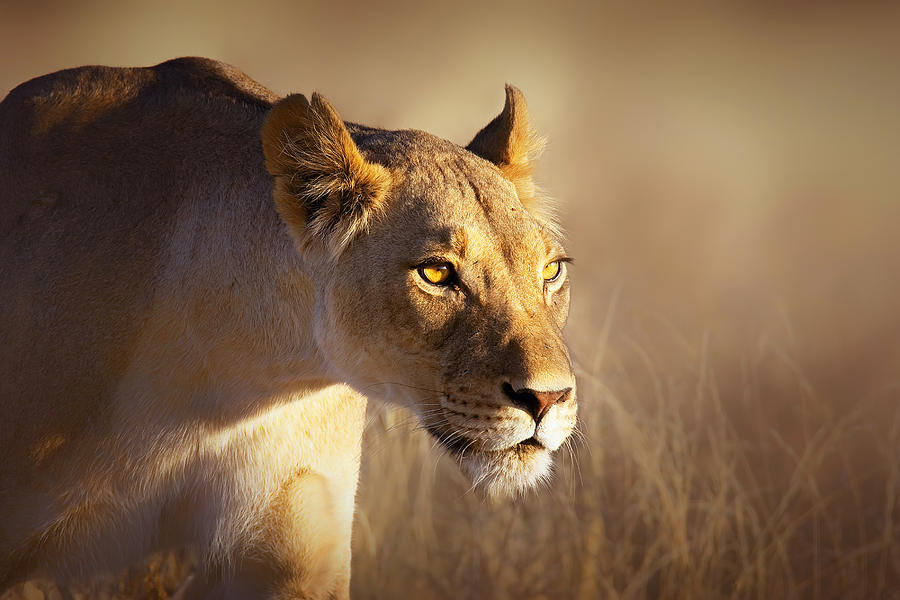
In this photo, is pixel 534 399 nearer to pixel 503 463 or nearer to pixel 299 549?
pixel 503 463

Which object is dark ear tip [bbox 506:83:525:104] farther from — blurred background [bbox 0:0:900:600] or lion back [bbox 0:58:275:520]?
blurred background [bbox 0:0:900:600]

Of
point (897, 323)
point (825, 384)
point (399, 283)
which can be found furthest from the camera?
point (897, 323)

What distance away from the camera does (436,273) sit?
126 inches

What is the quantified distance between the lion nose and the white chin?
15 centimetres

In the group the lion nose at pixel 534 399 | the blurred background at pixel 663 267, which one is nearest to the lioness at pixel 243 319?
the lion nose at pixel 534 399

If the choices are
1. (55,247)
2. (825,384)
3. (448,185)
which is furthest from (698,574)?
(825,384)

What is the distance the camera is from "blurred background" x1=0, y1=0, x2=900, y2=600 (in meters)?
5.45

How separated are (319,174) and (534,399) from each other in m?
1.04

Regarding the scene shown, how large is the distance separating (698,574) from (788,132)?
11.8 meters

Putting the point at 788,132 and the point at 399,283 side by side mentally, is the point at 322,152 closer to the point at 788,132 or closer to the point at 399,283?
the point at 399,283

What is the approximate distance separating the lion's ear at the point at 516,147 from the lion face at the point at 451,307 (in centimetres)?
48

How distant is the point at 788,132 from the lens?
15.7 meters

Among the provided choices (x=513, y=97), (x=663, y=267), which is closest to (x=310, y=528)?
(x=513, y=97)

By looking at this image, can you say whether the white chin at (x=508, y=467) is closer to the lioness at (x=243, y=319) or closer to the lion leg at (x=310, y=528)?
the lioness at (x=243, y=319)
